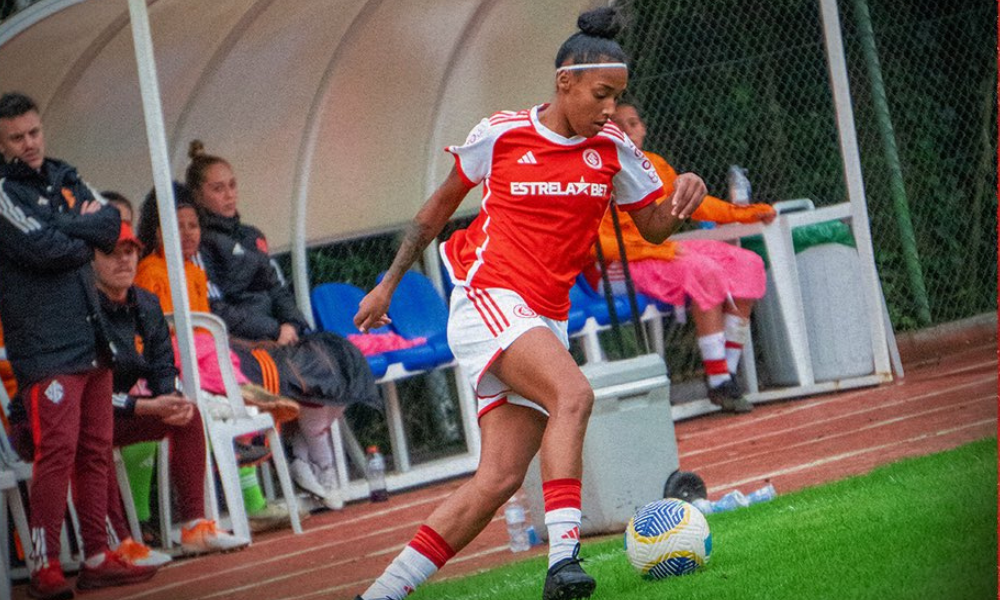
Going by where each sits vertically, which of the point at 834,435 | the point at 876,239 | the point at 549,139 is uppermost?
the point at 549,139

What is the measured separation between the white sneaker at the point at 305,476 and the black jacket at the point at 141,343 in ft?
5.87

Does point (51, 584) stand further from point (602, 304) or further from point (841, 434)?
point (602, 304)

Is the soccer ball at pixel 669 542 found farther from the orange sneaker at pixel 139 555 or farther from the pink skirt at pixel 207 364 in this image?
the pink skirt at pixel 207 364

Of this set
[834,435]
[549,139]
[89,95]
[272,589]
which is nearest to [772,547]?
[549,139]

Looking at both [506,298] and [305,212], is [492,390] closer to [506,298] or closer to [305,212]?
[506,298]

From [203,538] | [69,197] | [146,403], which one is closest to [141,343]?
[146,403]

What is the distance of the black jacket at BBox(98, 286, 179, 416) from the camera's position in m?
8.94

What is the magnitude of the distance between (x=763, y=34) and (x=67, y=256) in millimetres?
7361

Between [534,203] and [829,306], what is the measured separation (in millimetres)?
7018

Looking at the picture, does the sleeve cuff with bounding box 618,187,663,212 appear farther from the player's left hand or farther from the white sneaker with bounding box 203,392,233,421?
the white sneaker with bounding box 203,392,233,421

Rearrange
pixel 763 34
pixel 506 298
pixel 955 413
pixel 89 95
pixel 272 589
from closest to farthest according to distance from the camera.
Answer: pixel 506 298
pixel 272 589
pixel 955 413
pixel 89 95
pixel 763 34

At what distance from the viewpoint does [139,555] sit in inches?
342

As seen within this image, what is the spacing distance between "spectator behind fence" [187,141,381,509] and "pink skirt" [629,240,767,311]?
100 inches

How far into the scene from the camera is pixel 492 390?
575 centimetres
